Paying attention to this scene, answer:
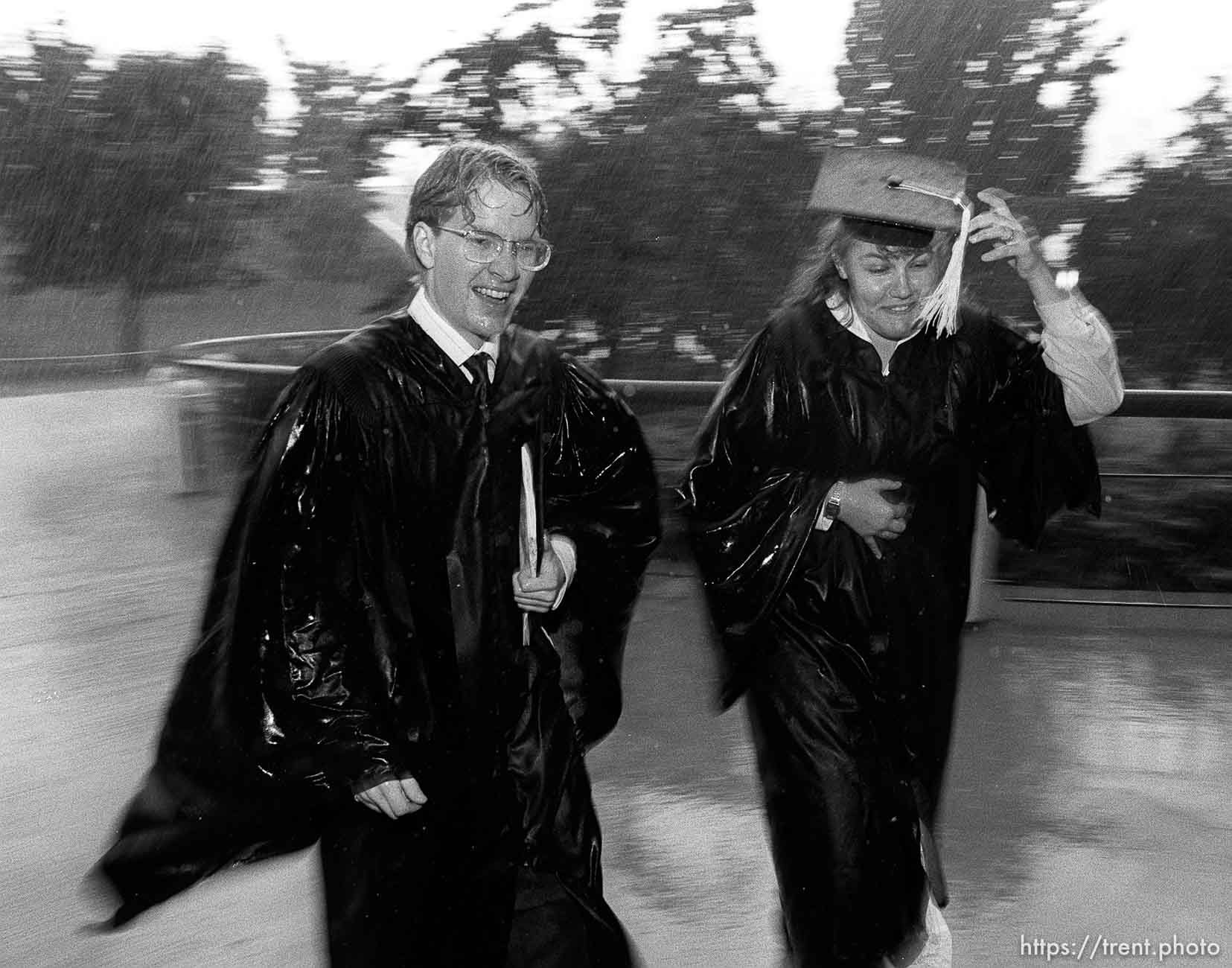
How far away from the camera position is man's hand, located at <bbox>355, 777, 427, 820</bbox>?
2.80m

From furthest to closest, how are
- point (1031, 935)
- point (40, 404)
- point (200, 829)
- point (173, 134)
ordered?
point (40, 404) < point (173, 134) < point (1031, 935) < point (200, 829)

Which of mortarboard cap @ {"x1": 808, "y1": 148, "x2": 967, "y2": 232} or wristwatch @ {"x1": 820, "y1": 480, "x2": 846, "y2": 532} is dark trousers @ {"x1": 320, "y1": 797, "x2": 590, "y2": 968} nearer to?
wristwatch @ {"x1": 820, "y1": 480, "x2": 846, "y2": 532}

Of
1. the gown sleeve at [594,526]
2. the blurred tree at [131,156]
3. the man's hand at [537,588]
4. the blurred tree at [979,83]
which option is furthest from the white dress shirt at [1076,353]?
the blurred tree at [131,156]

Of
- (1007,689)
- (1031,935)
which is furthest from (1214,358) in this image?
(1031,935)

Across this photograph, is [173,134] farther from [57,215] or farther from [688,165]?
[688,165]

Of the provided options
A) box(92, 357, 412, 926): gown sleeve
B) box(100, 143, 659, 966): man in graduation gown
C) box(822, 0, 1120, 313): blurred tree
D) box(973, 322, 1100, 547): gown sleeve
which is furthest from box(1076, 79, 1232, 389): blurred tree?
box(92, 357, 412, 926): gown sleeve

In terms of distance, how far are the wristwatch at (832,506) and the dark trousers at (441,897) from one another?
0.99m

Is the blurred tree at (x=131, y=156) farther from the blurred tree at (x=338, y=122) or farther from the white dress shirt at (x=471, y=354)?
the white dress shirt at (x=471, y=354)

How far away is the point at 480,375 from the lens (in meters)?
2.99

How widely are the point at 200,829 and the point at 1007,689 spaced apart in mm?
3808

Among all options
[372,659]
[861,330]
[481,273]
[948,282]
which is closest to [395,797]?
[372,659]

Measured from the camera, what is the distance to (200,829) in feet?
9.50

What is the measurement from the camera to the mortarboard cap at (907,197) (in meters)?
3.51

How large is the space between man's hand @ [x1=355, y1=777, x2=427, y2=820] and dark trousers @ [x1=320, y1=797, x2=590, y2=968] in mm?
→ 82
